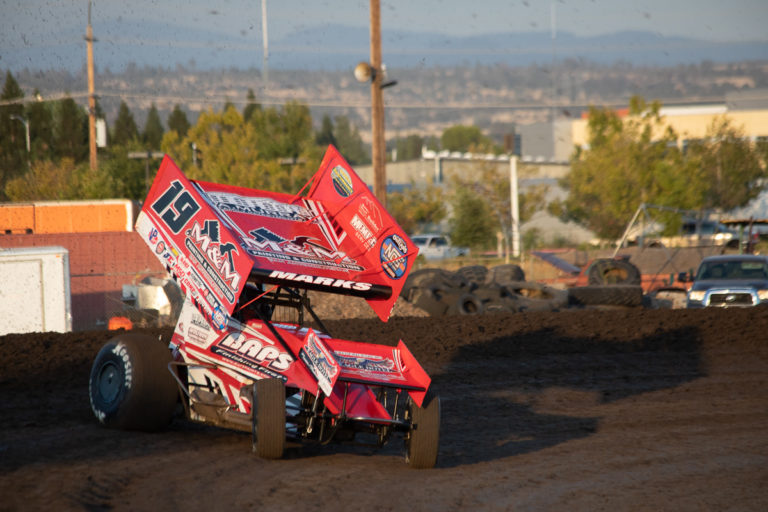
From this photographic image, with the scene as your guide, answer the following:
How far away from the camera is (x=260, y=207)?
937 centimetres

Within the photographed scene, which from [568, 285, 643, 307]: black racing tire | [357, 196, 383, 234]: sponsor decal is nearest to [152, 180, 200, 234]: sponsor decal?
[357, 196, 383, 234]: sponsor decal

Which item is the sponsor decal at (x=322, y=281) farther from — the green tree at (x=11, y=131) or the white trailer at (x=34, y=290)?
the green tree at (x=11, y=131)

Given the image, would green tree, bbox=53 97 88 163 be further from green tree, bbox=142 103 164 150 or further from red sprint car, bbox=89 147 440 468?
red sprint car, bbox=89 147 440 468

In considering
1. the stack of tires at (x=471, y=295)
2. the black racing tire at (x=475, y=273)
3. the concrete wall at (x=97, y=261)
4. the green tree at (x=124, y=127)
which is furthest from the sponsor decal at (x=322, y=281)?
the green tree at (x=124, y=127)

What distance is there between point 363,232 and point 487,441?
2.65m

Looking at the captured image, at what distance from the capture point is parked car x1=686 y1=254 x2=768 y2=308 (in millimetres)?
21078

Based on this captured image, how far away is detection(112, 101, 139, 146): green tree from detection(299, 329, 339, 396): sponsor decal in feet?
200

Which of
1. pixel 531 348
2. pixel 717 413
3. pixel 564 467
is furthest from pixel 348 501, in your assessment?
pixel 531 348

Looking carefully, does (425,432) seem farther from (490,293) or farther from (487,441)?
(490,293)

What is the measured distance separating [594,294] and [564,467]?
46.5 ft

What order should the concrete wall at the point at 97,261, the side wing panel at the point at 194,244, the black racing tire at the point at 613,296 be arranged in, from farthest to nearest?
the concrete wall at the point at 97,261 < the black racing tire at the point at 613,296 < the side wing panel at the point at 194,244

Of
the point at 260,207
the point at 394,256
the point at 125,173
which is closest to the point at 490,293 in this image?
the point at 394,256

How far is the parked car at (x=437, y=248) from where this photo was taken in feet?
158

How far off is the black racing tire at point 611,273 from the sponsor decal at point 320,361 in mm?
19690
